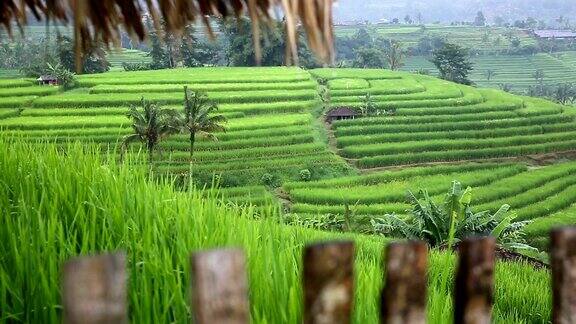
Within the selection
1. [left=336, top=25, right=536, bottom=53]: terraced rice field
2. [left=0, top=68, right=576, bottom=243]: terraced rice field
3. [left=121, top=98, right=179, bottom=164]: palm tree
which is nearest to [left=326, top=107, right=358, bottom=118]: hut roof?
[left=0, top=68, right=576, bottom=243]: terraced rice field

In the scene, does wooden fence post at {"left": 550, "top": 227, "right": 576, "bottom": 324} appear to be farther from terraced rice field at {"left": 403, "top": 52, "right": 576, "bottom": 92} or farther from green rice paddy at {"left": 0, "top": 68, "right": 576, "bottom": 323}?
terraced rice field at {"left": 403, "top": 52, "right": 576, "bottom": 92}

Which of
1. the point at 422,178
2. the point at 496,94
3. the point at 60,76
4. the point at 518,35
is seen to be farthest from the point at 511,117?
the point at 518,35

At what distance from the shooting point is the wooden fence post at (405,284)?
669mm

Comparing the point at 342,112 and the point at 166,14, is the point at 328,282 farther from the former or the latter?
the point at 342,112

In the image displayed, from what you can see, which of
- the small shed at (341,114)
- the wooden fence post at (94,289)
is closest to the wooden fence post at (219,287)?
the wooden fence post at (94,289)

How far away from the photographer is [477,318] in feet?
2.38

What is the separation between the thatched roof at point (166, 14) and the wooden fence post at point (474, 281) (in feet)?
1.30

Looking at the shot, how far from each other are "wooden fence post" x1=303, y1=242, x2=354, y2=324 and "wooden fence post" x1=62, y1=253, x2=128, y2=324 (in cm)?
18

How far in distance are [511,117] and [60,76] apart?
14785mm

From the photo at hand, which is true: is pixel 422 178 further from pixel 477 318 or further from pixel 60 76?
pixel 477 318

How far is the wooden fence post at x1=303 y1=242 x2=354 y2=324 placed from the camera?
24.7 inches

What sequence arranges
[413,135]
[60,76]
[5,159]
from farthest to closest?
1. [60,76]
2. [413,135]
3. [5,159]

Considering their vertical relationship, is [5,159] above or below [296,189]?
above

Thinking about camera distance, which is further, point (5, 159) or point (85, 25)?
point (5, 159)
